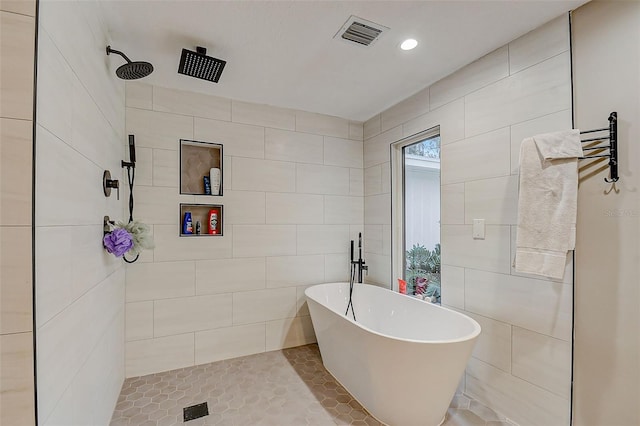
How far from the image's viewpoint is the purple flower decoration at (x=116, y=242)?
5.60ft

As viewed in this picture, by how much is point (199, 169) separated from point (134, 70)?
1.19 m

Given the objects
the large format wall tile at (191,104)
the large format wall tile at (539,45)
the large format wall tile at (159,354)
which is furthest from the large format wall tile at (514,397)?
the large format wall tile at (191,104)

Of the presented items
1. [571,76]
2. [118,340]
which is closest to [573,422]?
[571,76]

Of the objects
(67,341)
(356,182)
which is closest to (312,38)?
(356,182)

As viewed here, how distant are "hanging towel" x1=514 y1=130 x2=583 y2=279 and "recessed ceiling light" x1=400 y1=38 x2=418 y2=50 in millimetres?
959

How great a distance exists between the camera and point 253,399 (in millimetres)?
2203

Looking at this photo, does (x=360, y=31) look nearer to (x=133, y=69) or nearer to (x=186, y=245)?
(x=133, y=69)

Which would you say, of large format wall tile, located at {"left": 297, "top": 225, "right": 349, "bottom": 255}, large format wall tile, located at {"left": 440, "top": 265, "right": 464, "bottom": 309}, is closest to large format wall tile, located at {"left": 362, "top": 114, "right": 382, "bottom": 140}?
large format wall tile, located at {"left": 297, "top": 225, "right": 349, "bottom": 255}

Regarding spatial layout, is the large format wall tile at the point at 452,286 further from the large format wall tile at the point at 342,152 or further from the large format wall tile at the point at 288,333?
the large format wall tile at the point at 342,152

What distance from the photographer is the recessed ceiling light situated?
6.55 feet

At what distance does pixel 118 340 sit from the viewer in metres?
2.23
